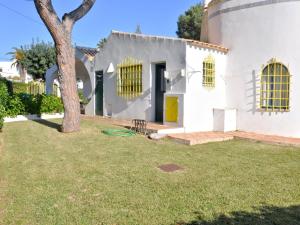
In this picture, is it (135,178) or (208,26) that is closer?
(135,178)

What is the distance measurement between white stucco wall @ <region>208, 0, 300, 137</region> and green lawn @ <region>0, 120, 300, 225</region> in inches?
94.1

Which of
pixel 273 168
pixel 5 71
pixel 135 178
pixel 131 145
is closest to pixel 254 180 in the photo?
pixel 273 168

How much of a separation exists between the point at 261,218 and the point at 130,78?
467 inches

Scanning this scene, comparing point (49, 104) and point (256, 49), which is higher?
point (256, 49)

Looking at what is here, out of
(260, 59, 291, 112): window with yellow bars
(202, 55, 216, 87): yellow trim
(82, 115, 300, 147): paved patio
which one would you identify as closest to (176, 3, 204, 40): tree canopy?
(202, 55, 216, 87): yellow trim

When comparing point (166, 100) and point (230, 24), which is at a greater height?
point (230, 24)

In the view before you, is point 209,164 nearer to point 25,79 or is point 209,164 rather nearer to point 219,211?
point 219,211

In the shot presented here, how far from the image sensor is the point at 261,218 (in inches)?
199

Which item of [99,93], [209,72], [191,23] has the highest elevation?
[191,23]

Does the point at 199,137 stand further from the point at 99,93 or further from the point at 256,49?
the point at 99,93

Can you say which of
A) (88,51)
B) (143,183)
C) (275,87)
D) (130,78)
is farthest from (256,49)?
(88,51)

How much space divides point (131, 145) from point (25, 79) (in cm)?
4953

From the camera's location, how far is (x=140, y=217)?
514 centimetres

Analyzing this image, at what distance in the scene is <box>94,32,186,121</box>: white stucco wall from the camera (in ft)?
43.9
